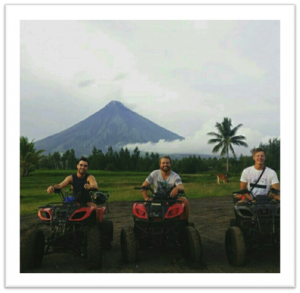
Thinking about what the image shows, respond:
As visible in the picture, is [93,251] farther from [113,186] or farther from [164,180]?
[113,186]

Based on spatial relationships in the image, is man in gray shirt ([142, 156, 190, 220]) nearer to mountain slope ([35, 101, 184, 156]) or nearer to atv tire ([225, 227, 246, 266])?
atv tire ([225, 227, 246, 266])

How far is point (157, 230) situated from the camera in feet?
18.8

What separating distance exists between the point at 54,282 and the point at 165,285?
5.07 feet

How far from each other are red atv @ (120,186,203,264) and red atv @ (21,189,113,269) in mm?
477

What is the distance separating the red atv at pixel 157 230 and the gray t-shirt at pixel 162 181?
0.31 meters

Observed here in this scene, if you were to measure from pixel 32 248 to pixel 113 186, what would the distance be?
19.4 meters

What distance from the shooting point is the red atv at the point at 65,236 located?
5336 millimetres

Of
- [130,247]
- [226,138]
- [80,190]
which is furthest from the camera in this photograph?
[226,138]

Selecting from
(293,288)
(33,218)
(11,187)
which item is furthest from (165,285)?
(33,218)

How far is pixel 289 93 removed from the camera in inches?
233

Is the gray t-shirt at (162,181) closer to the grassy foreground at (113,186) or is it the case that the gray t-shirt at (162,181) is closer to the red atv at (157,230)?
the red atv at (157,230)

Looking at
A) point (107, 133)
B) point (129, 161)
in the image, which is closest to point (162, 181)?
point (129, 161)

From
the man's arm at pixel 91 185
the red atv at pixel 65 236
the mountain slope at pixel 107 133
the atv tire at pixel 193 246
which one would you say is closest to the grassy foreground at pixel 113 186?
the man's arm at pixel 91 185

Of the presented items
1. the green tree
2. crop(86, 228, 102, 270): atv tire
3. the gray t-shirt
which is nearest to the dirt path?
crop(86, 228, 102, 270): atv tire
